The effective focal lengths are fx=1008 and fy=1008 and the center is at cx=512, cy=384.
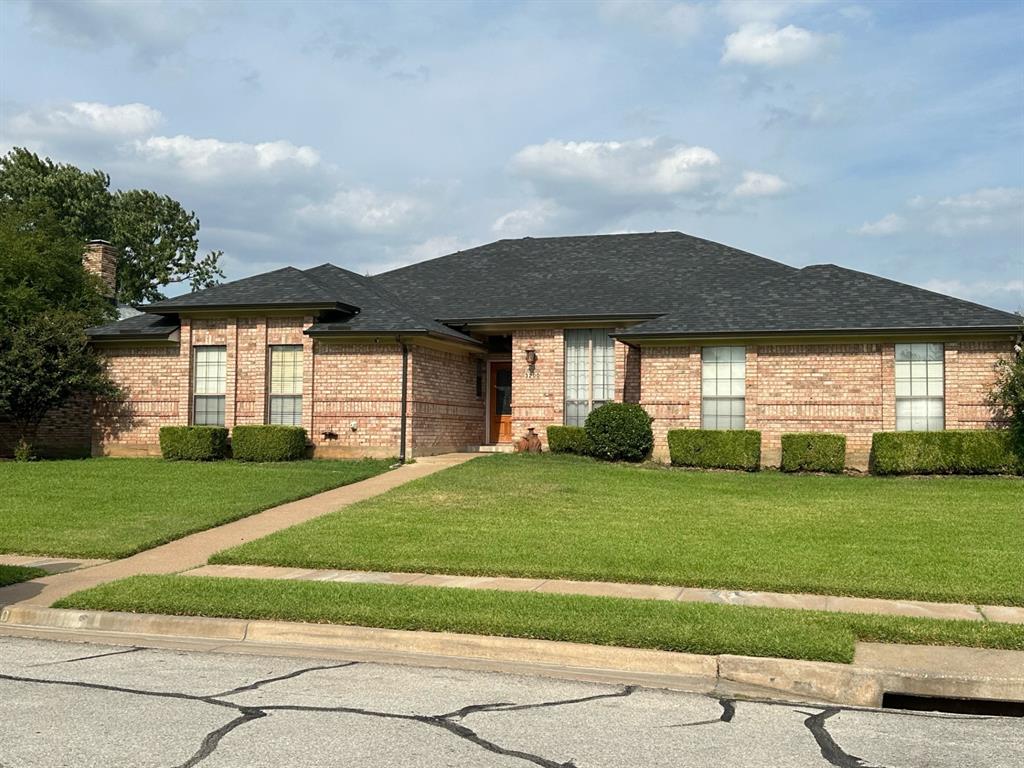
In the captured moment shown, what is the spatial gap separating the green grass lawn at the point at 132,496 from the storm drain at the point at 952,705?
9.81m

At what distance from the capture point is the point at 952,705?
24.2 ft

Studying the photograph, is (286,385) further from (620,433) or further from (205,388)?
(620,433)

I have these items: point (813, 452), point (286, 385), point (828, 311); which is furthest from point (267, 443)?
point (828, 311)

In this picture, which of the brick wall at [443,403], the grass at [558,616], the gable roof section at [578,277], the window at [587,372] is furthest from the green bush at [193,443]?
the grass at [558,616]

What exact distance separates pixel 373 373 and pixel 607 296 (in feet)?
21.7

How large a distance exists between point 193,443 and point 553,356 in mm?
9095

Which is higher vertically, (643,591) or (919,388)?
(919,388)

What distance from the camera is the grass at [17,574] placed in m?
11.2

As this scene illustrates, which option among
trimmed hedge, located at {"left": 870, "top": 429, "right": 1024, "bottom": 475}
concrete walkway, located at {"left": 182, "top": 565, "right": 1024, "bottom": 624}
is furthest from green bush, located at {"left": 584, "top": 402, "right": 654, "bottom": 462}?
concrete walkway, located at {"left": 182, "top": 565, "right": 1024, "bottom": 624}

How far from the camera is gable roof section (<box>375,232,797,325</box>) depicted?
2611 cm

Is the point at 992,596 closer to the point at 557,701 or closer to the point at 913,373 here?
the point at 557,701

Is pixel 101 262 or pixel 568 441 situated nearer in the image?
pixel 568 441

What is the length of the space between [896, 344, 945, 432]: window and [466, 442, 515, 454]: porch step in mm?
9733

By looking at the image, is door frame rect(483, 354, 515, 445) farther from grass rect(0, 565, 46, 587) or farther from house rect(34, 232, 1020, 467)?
grass rect(0, 565, 46, 587)
